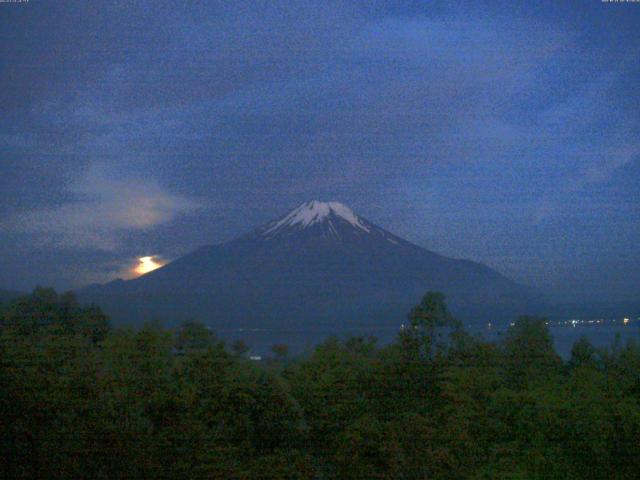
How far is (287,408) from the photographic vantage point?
2666mm

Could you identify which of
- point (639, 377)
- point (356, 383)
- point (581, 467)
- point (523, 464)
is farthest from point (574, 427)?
point (356, 383)

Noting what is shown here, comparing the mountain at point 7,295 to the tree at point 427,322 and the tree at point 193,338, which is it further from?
the tree at point 427,322

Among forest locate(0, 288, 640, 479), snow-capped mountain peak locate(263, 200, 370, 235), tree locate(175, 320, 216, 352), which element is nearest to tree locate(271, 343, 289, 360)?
forest locate(0, 288, 640, 479)

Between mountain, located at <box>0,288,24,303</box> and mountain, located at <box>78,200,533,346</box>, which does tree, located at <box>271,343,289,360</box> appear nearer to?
mountain, located at <box>78,200,533,346</box>

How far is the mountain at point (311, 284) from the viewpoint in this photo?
3.50m

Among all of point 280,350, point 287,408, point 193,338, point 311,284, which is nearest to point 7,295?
point 193,338

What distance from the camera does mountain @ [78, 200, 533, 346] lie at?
11.5ft

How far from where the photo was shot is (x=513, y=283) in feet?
13.1

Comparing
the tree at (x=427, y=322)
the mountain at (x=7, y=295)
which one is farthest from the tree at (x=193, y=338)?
the tree at (x=427, y=322)

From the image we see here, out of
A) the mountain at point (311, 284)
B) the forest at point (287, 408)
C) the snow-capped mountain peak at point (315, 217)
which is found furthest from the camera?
the snow-capped mountain peak at point (315, 217)

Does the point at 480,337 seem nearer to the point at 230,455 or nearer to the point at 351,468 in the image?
the point at 351,468

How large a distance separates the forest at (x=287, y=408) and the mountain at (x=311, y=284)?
0.26 meters

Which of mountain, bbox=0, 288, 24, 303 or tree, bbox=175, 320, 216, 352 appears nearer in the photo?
tree, bbox=175, 320, 216, 352

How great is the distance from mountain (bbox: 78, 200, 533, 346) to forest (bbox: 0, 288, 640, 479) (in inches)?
10.4
